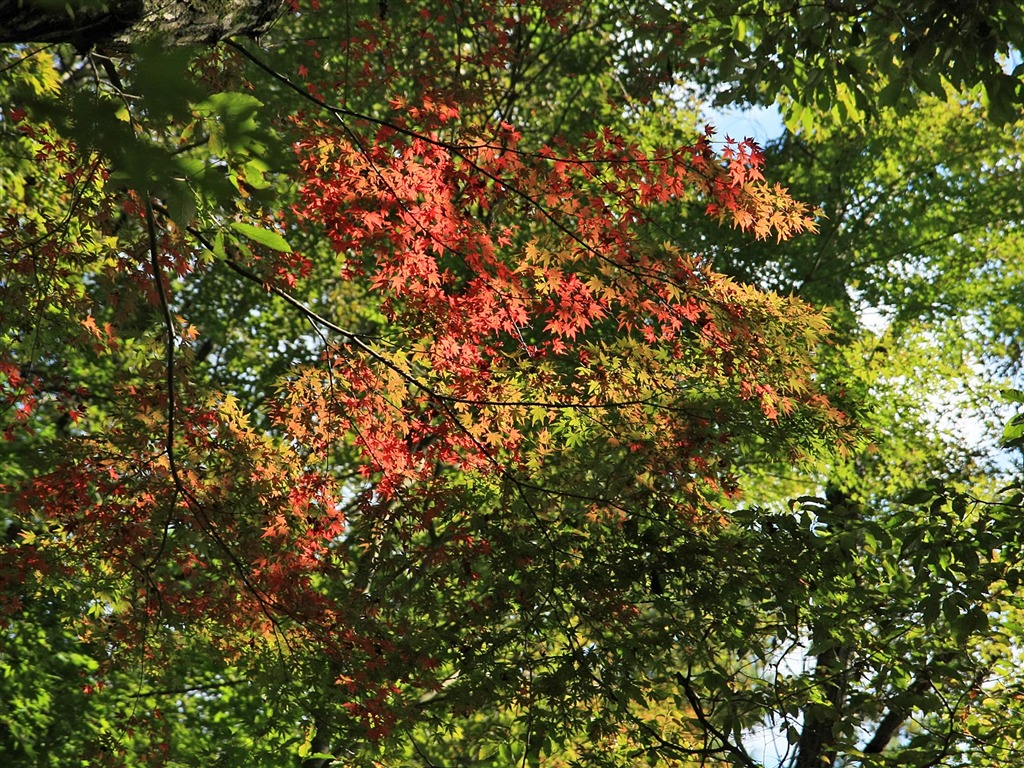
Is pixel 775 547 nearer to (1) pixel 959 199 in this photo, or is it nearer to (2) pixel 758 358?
A: (2) pixel 758 358

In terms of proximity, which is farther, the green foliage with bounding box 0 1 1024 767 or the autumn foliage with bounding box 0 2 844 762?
the autumn foliage with bounding box 0 2 844 762

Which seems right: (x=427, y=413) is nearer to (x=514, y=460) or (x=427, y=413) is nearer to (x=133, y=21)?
(x=514, y=460)

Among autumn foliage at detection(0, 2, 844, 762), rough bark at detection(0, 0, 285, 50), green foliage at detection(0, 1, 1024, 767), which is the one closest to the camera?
rough bark at detection(0, 0, 285, 50)

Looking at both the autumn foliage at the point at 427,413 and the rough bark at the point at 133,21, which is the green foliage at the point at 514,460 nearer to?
the autumn foliage at the point at 427,413

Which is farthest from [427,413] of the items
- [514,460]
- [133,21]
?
[133,21]

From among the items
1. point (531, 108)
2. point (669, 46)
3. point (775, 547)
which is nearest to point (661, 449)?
point (775, 547)

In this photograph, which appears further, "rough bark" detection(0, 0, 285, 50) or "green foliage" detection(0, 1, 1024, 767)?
"green foliage" detection(0, 1, 1024, 767)

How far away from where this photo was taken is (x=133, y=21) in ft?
8.64

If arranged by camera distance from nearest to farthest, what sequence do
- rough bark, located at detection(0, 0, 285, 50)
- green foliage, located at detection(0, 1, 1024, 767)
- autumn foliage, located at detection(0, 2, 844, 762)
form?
1. rough bark, located at detection(0, 0, 285, 50)
2. green foliage, located at detection(0, 1, 1024, 767)
3. autumn foliage, located at detection(0, 2, 844, 762)

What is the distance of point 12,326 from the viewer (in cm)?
565

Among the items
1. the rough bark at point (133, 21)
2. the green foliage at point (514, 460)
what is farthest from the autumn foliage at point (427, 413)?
the rough bark at point (133, 21)

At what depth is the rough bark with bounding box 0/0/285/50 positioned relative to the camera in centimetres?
232

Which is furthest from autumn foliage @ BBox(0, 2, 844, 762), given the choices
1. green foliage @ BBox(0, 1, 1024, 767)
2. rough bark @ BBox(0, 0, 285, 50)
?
rough bark @ BBox(0, 0, 285, 50)

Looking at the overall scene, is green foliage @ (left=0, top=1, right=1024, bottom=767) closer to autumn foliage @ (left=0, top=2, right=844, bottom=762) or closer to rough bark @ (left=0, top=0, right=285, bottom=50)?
autumn foliage @ (left=0, top=2, right=844, bottom=762)
